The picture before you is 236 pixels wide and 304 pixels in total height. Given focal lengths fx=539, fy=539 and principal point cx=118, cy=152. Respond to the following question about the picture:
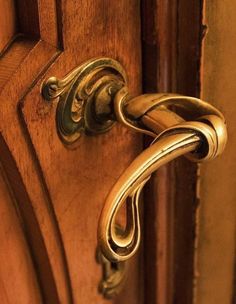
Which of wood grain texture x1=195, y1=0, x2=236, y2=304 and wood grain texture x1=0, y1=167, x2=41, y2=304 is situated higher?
wood grain texture x1=195, y1=0, x2=236, y2=304

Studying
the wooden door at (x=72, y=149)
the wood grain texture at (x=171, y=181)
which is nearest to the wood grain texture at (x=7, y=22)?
the wooden door at (x=72, y=149)

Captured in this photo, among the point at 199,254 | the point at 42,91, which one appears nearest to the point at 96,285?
the point at 199,254

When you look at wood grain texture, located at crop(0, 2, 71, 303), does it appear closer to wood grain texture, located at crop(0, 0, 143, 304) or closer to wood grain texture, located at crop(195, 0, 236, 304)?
wood grain texture, located at crop(0, 0, 143, 304)

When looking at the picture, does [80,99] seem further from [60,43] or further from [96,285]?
[96,285]

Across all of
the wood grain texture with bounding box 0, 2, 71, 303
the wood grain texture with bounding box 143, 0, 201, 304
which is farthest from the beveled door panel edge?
the wood grain texture with bounding box 143, 0, 201, 304

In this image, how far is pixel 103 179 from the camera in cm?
45

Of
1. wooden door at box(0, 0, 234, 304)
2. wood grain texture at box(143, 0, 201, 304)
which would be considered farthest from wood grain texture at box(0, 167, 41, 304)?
wood grain texture at box(143, 0, 201, 304)

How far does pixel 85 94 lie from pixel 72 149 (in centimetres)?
4

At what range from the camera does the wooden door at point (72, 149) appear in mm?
366

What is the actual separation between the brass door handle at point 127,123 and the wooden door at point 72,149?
10 mm

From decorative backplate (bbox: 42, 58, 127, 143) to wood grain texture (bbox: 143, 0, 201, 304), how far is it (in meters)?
0.04

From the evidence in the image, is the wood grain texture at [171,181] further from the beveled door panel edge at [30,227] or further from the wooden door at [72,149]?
the beveled door panel edge at [30,227]

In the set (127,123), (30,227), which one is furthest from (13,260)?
(127,123)

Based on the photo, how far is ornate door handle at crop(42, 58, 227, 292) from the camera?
36 centimetres
